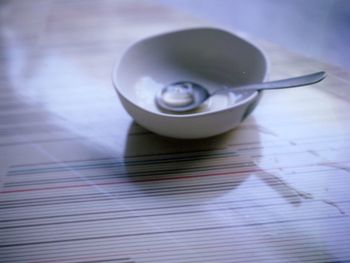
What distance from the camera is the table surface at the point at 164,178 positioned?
15.5 inches

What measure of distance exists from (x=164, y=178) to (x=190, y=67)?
8.8 inches

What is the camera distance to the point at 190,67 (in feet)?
2.03

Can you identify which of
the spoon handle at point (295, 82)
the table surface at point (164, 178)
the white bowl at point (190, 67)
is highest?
the spoon handle at point (295, 82)

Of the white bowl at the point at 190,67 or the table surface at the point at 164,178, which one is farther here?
the white bowl at the point at 190,67

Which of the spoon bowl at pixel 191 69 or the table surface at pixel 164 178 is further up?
the spoon bowl at pixel 191 69

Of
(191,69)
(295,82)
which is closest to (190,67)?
(191,69)

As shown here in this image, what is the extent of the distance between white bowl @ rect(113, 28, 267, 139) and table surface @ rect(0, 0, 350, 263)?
0.12 ft

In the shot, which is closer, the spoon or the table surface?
the table surface

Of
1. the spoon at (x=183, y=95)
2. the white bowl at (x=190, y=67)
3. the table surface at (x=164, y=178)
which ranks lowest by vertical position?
the table surface at (x=164, y=178)

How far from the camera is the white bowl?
0.52 m

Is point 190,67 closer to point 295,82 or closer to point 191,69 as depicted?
point 191,69

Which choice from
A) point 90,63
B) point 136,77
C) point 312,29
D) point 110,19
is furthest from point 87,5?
point 312,29

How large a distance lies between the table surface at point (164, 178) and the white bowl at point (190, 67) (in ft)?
0.12

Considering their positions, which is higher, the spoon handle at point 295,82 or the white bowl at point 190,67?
the spoon handle at point 295,82
